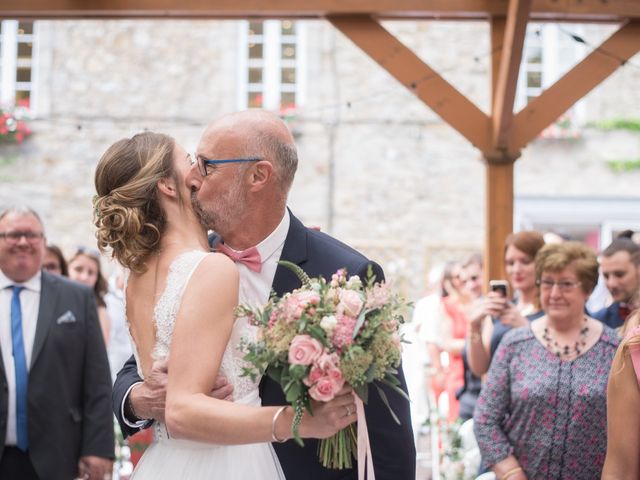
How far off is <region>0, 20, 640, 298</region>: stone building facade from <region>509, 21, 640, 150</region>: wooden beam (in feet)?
24.7

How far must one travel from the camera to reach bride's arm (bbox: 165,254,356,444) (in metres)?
2.36

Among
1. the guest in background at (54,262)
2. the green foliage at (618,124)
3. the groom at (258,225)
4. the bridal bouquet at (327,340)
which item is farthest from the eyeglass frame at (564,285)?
the green foliage at (618,124)

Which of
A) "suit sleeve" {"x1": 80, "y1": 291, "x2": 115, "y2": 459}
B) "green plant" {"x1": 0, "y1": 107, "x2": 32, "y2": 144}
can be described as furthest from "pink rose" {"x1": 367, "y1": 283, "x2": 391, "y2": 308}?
"green plant" {"x1": 0, "y1": 107, "x2": 32, "y2": 144}

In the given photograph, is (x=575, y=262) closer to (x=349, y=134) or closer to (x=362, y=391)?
(x=362, y=391)

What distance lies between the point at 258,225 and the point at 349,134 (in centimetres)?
1193

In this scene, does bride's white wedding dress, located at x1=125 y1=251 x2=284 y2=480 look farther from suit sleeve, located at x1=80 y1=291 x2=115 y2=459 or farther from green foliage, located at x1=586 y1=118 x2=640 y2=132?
green foliage, located at x1=586 y1=118 x2=640 y2=132

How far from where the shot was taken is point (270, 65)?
15.1 meters

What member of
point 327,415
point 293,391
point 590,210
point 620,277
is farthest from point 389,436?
point 590,210

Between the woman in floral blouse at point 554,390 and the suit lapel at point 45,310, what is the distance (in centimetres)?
236

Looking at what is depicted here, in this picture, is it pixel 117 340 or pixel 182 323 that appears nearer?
pixel 182 323

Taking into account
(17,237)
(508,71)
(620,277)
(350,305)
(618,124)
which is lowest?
(620,277)

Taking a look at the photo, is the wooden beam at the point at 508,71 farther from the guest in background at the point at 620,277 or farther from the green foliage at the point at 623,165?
the green foliage at the point at 623,165

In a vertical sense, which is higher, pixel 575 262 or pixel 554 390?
pixel 575 262

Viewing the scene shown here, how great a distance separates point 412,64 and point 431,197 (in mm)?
7691
